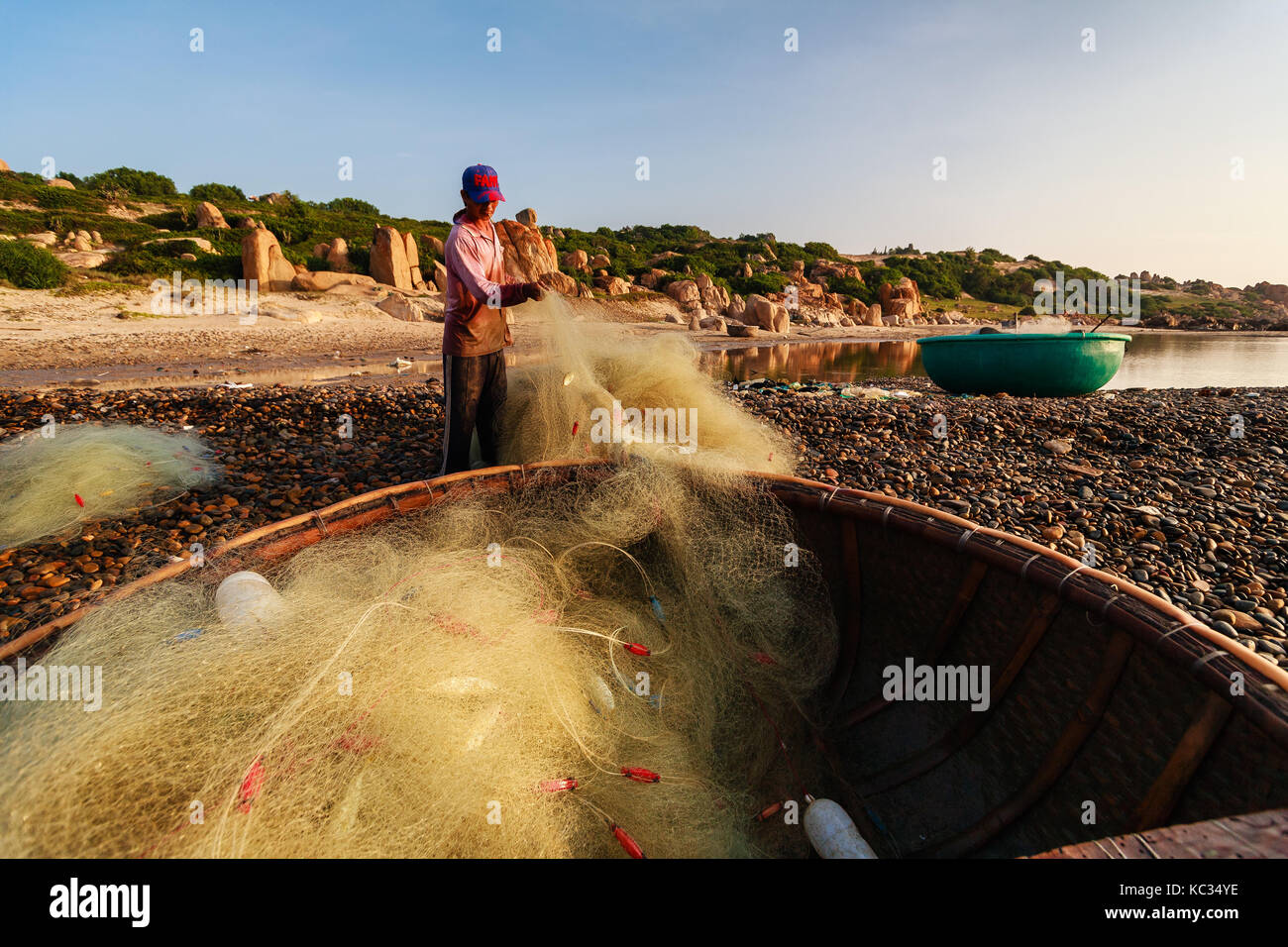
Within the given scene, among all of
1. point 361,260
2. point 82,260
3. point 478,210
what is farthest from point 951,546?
point 361,260

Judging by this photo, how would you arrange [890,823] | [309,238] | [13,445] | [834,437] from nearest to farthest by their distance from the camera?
[890,823] → [13,445] → [834,437] → [309,238]

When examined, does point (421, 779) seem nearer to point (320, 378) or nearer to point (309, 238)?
point (320, 378)

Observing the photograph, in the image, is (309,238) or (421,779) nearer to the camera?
(421,779)

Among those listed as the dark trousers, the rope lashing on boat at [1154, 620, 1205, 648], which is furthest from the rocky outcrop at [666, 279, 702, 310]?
the rope lashing on boat at [1154, 620, 1205, 648]

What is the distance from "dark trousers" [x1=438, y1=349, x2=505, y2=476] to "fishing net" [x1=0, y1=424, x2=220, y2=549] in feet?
7.40

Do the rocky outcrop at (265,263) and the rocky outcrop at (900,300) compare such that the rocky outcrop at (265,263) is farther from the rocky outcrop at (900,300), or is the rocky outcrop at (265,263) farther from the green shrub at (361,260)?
the rocky outcrop at (900,300)

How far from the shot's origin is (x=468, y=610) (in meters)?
2.22

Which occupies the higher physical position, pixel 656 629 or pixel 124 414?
pixel 124 414

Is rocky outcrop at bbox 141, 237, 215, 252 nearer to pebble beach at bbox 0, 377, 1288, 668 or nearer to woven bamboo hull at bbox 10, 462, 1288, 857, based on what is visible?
pebble beach at bbox 0, 377, 1288, 668

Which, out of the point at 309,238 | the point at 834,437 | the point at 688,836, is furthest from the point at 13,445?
the point at 309,238

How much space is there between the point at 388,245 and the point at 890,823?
113 ft

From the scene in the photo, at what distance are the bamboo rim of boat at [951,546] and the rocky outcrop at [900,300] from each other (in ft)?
187

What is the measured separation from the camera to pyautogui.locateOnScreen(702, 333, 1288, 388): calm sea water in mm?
16609

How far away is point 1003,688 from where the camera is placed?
8.37 feet
